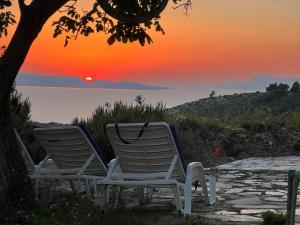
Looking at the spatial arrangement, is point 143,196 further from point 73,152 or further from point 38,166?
point 38,166

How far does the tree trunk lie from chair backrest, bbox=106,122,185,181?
1.03m

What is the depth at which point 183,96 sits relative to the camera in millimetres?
38438

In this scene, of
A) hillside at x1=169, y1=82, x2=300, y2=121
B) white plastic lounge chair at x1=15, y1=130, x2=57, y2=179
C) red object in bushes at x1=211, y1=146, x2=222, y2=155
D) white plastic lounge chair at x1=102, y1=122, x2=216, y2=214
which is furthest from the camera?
hillside at x1=169, y1=82, x2=300, y2=121

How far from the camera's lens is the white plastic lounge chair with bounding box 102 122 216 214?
5.62 metres

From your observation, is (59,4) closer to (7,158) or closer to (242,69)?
(7,158)

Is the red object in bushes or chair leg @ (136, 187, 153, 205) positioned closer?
chair leg @ (136, 187, 153, 205)

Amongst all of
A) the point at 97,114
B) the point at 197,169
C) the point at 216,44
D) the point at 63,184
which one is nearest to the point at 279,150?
the point at 97,114

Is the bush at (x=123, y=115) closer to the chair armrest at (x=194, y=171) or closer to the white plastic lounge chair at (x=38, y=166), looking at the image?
the white plastic lounge chair at (x=38, y=166)

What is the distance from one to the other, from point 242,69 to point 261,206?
21.4m

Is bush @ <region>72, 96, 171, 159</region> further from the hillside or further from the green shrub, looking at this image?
the hillside

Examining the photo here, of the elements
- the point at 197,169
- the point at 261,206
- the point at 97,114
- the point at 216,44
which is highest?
the point at 216,44

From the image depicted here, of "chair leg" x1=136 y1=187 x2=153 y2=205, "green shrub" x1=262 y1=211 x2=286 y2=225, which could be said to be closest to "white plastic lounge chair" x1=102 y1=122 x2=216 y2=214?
"chair leg" x1=136 y1=187 x2=153 y2=205

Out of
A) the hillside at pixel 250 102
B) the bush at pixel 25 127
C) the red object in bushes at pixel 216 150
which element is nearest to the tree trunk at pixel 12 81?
the bush at pixel 25 127

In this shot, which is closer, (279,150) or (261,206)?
(261,206)
